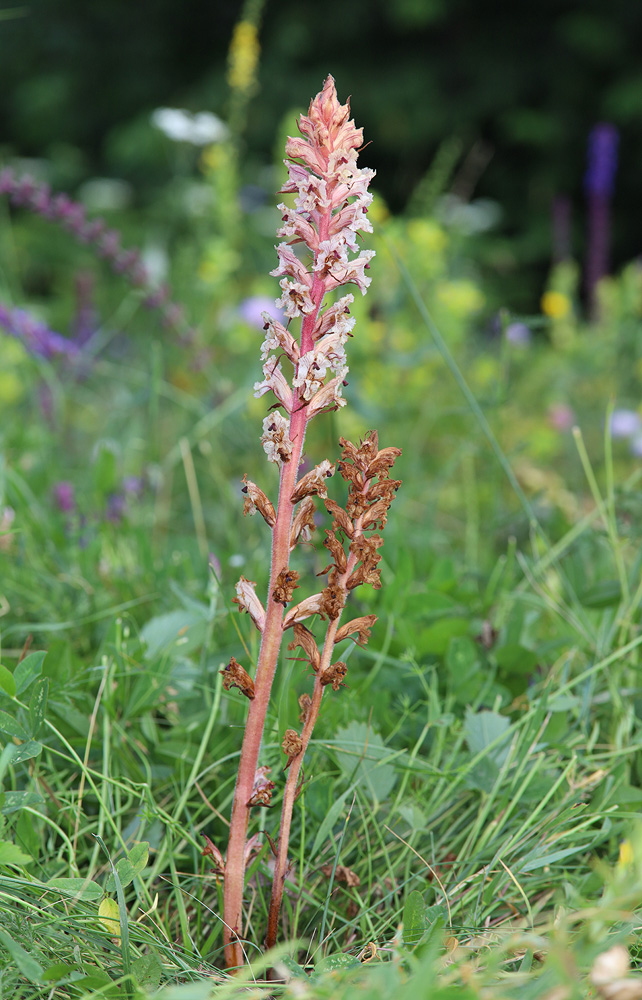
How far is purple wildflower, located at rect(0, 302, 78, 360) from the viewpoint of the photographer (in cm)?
194

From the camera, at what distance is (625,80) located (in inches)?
247

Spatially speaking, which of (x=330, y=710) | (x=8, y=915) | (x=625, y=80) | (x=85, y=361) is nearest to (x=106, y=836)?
(x=8, y=915)

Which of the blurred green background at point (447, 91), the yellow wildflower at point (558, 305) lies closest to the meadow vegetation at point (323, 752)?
the yellow wildflower at point (558, 305)

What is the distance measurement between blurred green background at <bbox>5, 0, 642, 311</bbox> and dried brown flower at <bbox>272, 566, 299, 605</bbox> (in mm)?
5517

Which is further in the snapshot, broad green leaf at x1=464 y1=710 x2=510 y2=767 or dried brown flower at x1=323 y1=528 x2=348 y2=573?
broad green leaf at x1=464 y1=710 x2=510 y2=767

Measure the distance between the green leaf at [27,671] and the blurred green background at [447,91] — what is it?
5.48 meters

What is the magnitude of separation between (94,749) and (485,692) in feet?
1.73

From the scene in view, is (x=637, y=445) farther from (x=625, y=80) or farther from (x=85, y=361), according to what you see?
(x=625, y=80)

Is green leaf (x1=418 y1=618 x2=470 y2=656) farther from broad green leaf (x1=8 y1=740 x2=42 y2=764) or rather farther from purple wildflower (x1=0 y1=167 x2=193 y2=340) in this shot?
purple wildflower (x1=0 y1=167 x2=193 y2=340)

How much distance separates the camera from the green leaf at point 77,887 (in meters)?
0.79

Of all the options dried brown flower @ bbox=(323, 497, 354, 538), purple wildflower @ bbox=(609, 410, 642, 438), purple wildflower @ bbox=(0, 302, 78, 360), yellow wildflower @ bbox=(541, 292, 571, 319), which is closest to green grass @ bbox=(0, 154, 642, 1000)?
dried brown flower @ bbox=(323, 497, 354, 538)

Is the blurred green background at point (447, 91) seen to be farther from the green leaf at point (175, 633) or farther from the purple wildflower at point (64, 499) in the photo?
the green leaf at point (175, 633)

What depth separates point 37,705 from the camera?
88 centimetres

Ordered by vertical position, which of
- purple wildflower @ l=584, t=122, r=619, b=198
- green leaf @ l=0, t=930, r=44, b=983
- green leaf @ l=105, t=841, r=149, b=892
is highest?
purple wildflower @ l=584, t=122, r=619, b=198
